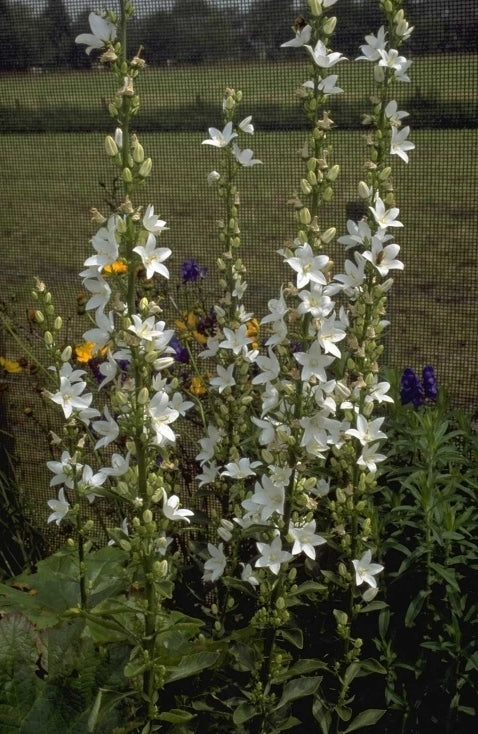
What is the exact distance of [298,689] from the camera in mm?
1721

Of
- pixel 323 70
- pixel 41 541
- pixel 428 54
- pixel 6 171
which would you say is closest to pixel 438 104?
pixel 428 54

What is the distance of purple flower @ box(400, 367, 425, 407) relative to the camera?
257cm

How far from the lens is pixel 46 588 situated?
2.27 m

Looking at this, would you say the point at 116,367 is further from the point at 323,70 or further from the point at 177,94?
the point at 177,94

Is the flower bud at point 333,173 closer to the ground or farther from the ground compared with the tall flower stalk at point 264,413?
farther from the ground

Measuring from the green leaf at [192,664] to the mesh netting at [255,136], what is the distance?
1349 mm

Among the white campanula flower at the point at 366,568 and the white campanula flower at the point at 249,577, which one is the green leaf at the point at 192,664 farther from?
the white campanula flower at the point at 366,568

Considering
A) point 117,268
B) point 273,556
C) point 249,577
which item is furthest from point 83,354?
point 273,556

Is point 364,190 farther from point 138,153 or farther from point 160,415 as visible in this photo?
point 160,415

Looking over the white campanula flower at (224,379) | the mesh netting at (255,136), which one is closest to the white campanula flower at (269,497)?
the white campanula flower at (224,379)

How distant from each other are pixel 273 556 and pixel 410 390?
108 cm

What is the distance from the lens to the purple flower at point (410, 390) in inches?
101

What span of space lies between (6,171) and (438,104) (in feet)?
5.61

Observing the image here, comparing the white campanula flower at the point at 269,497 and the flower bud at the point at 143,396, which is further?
the white campanula flower at the point at 269,497
